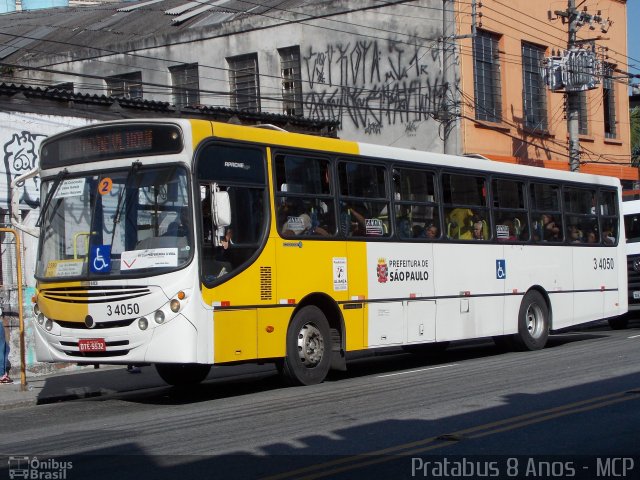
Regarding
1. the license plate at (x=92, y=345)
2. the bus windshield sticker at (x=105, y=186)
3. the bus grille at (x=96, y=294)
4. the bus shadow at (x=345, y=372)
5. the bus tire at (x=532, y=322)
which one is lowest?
the bus shadow at (x=345, y=372)

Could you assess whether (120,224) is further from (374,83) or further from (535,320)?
(374,83)

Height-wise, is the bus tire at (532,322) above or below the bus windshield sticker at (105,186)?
below

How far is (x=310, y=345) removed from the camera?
44.8 feet

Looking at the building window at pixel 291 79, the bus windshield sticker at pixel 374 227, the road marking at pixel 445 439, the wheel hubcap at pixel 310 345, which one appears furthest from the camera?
the building window at pixel 291 79

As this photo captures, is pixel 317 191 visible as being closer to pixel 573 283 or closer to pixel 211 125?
pixel 211 125

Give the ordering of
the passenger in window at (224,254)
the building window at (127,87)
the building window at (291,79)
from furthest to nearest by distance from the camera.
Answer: the building window at (127,87) → the building window at (291,79) → the passenger in window at (224,254)

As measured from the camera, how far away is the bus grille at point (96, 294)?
468 inches

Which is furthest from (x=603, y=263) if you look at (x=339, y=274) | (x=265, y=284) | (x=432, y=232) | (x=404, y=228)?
(x=265, y=284)

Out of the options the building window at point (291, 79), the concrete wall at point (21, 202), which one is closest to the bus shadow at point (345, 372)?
the concrete wall at point (21, 202)

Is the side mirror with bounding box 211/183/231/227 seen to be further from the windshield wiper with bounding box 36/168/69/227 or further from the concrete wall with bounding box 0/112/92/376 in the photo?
the concrete wall with bounding box 0/112/92/376

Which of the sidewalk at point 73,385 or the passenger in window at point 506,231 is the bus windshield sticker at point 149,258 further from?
the passenger in window at point 506,231

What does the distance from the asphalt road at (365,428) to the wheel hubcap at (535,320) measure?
2869 mm

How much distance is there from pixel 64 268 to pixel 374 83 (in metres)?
19.2

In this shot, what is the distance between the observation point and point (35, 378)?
17.5m
